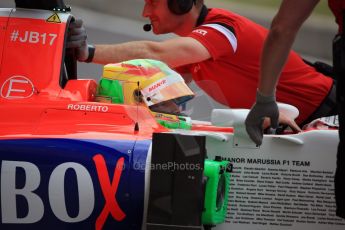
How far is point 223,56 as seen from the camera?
14.6ft

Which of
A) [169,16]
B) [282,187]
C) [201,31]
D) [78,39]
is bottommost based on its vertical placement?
[282,187]

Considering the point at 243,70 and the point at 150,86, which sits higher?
the point at 243,70

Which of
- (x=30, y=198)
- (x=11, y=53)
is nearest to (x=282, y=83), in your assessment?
(x=11, y=53)

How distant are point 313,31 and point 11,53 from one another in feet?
19.8

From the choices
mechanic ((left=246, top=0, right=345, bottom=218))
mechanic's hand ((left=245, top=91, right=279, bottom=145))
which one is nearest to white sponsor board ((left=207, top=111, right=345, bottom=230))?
mechanic's hand ((left=245, top=91, right=279, bottom=145))

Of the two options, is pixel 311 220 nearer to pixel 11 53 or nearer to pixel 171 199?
pixel 171 199

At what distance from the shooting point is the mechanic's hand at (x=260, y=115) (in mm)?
2965

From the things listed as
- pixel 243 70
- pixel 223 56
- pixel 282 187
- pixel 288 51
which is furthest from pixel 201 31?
pixel 288 51

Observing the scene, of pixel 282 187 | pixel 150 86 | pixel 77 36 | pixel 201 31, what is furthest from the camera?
pixel 201 31

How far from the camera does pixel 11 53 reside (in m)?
3.56

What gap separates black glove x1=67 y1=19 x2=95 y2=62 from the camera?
12.4ft

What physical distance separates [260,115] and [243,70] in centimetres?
147

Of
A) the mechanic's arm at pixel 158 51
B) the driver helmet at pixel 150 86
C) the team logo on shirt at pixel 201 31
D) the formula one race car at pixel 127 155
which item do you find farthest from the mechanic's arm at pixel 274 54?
the team logo on shirt at pixel 201 31

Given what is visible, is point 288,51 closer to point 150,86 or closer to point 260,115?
point 260,115
